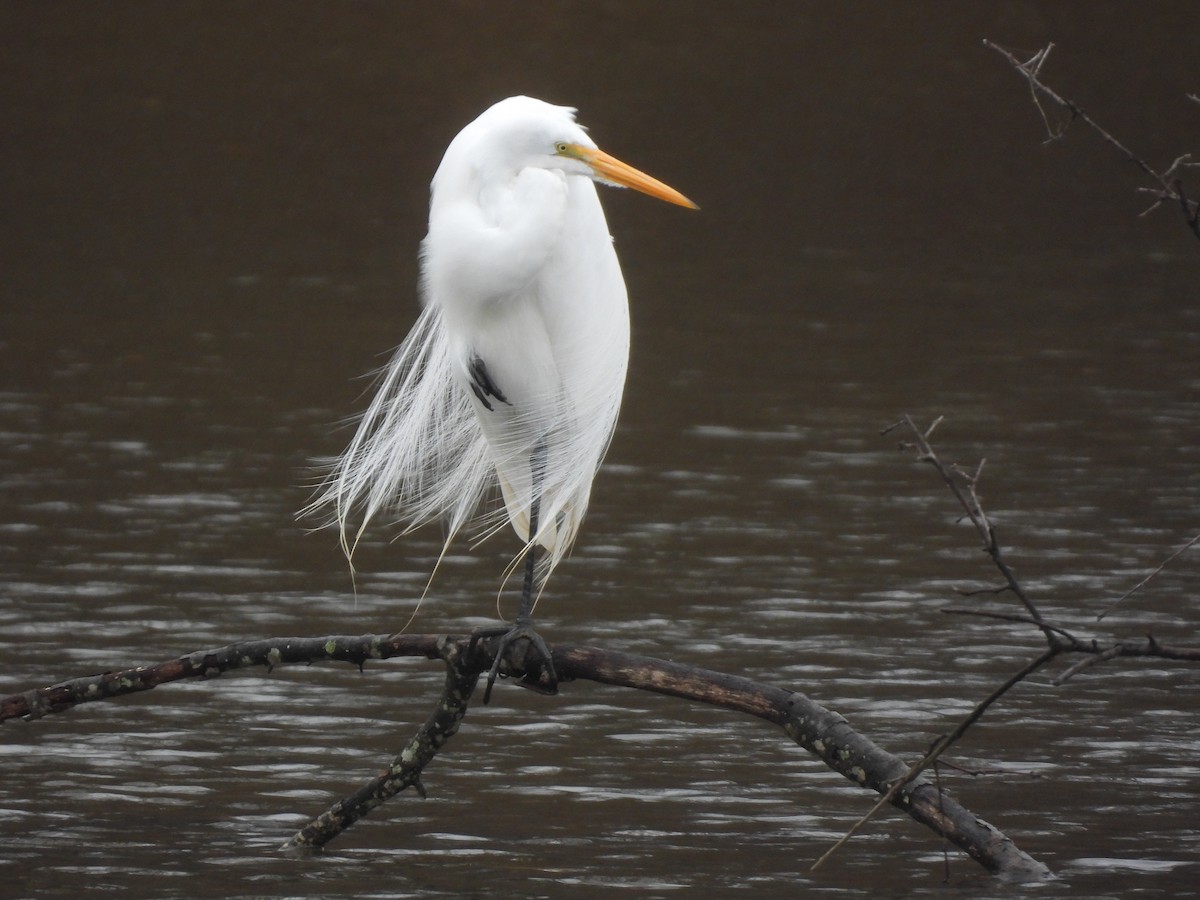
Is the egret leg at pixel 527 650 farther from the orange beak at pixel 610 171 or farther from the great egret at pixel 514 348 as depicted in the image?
the orange beak at pixel 610 171

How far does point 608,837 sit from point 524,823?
0.29 metres

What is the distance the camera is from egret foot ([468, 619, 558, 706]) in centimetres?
505

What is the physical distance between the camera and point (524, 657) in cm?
508

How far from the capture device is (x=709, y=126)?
65.8 feet

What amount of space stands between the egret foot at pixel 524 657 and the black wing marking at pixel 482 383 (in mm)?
717

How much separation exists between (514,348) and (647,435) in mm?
5706

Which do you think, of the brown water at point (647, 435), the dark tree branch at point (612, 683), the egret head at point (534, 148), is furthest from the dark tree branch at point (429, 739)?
the egret head at point (534, 148)

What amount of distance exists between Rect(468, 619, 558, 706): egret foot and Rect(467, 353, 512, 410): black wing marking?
2.35 ft

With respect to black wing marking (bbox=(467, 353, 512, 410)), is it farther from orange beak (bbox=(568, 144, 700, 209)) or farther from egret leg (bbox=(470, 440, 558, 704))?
orange beak (bbox=(568, 144, 700, 209))

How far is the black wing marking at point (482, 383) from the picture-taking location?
5.45 metres

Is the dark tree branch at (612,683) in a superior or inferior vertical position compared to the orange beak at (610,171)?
inferior

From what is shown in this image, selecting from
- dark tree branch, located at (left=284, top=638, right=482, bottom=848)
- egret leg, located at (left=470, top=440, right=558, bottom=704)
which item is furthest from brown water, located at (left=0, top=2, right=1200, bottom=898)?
egret leg, located at (left=470, top=440, right=558, bottom=704)

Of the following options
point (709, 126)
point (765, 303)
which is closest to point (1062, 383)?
point (765, 303)

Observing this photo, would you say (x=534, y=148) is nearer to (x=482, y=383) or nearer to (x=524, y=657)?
(x=482, y=383)
